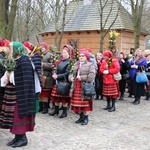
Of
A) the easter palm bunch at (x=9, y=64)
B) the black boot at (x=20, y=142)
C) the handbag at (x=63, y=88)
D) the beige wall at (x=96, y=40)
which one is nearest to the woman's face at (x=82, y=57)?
the handbag at (x=63, y=88)

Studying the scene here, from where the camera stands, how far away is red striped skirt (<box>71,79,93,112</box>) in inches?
269

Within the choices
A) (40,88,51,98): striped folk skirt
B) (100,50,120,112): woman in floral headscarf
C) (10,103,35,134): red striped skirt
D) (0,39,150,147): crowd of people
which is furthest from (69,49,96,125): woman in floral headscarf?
(10,103,35,134): red striped skirt

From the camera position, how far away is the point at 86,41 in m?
20.0

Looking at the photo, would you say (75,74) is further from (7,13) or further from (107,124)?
(7,13)

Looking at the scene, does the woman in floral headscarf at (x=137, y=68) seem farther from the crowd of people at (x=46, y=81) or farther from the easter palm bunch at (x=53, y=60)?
the easter palm bunch at (x=53, y=60)

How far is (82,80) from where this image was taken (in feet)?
22.3

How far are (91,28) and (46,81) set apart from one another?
12.6 meters

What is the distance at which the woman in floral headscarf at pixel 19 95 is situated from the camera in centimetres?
494

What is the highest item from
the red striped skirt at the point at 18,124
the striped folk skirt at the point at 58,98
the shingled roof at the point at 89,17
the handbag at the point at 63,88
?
the shingled roof at the point at 89,17

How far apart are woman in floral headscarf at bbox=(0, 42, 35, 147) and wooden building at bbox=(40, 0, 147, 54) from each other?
13.7m

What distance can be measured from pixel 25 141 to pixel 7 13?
750cm

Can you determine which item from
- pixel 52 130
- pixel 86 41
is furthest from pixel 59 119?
pixel 86 41

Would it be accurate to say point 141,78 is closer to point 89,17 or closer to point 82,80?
point 82,80

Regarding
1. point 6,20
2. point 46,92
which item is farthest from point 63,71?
point 6,20
